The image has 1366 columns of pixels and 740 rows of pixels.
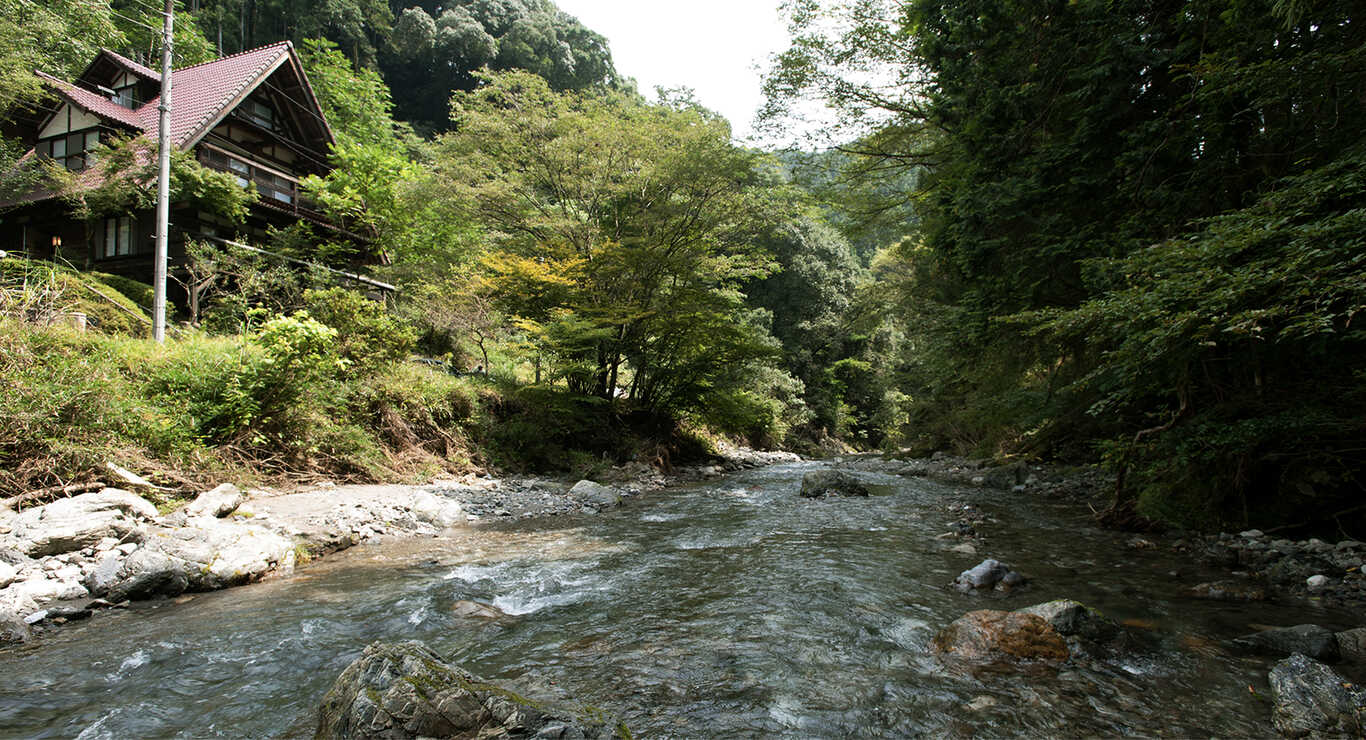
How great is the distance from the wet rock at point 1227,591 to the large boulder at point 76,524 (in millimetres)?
10026

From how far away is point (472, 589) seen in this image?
539cm

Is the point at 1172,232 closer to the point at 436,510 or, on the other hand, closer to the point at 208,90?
the point at 436,510

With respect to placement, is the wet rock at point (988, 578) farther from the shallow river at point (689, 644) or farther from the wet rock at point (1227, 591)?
the wet rock at point (1227, 591)

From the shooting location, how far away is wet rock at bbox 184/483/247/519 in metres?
6.64

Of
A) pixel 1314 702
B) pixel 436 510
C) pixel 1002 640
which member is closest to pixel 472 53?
pixel 436 510

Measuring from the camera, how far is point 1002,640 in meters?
3.82

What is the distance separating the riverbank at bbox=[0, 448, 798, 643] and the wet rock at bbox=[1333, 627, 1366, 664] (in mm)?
8615

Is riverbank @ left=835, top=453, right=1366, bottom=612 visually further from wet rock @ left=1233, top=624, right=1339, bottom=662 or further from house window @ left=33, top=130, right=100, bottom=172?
house window @ left=33, top=130, right=100, bottom=172

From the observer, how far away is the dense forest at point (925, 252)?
5.07 metres

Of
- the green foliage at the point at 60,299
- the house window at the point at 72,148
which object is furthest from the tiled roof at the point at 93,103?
the green foliage at the point at 60,299

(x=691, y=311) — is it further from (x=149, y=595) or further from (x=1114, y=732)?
(x=1114, y=732)

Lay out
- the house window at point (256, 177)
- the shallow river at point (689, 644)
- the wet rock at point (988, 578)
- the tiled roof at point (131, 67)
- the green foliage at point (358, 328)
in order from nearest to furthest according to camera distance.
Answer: the shallow river at point (689, 644)
the wet rock at point (988, 578)
the green foliage at point (358, 328)
the house window at point (256, 177)
the tiled roof at point (131, 67)

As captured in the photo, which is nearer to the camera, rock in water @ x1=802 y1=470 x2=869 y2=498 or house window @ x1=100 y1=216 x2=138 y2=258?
rock in water @ x1=802 y1=470 x2=869 y2=498

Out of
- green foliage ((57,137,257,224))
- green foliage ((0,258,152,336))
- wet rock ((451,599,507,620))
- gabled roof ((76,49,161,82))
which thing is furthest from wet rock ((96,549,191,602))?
gabled roof ((76,49,161,82))
